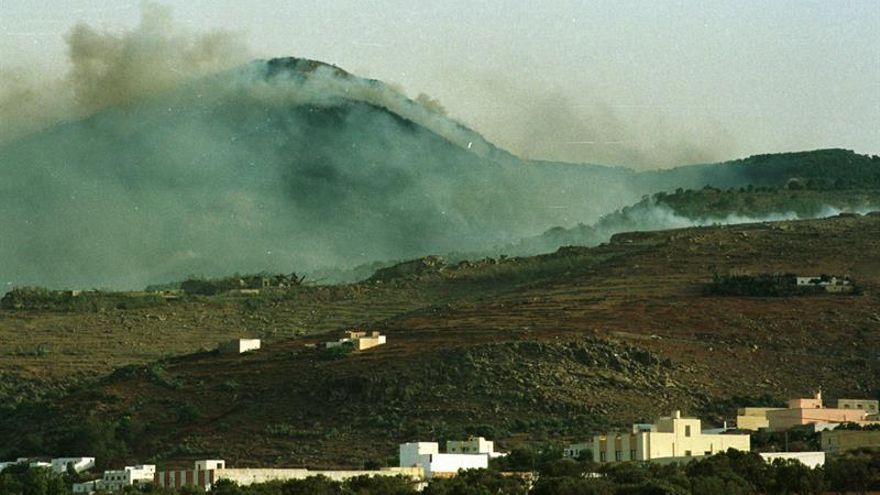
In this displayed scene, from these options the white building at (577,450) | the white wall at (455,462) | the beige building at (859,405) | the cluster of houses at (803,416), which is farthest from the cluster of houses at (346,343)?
the beige building at (859,405)

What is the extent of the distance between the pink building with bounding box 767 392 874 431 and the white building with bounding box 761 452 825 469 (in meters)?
8.84

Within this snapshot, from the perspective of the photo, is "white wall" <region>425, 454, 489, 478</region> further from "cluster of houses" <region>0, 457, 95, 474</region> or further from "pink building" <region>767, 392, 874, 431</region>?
"cluster of houses" <region>0, 457, 95, 474</region>

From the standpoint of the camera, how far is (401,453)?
12369 cm

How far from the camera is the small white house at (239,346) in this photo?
152750 millimetres

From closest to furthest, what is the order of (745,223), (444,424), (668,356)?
(444,424) < (668,356) < (745,223)

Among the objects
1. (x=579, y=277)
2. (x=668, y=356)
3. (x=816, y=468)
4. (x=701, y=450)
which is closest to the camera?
(x=816, y=468)

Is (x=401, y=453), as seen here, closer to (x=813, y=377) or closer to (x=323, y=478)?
(x=323, y=478)

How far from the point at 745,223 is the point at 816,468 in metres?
80.8

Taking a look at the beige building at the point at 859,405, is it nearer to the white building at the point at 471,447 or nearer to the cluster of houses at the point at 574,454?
the cluster of houses at the point at 574,454

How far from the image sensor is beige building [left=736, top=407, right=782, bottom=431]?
12888 cm

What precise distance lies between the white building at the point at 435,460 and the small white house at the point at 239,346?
3031cm

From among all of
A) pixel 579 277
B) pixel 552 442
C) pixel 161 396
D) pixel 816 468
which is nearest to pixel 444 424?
pixel 552 442

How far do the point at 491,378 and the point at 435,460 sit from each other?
1491 centimetres

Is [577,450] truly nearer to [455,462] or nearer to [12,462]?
[455,462]
